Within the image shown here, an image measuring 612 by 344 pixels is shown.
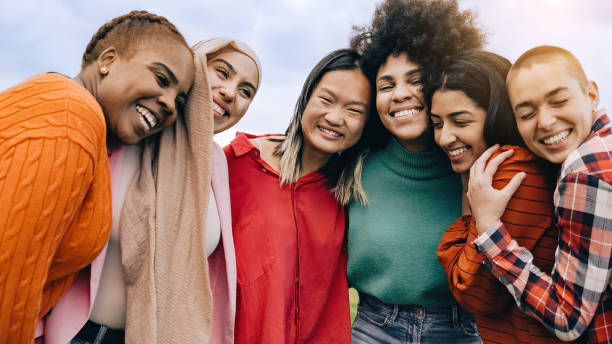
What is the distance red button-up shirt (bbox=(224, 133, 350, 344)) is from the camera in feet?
8.57

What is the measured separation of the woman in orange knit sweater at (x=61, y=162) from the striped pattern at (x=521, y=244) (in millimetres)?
1647

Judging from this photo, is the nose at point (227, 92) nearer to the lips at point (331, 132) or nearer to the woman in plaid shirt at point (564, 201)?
the lips at point (331, 132)

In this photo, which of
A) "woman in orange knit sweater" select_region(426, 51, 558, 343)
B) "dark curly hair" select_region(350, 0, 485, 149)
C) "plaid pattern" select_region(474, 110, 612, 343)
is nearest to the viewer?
"plaid pattern" select_region(474, 110, 612, 343)

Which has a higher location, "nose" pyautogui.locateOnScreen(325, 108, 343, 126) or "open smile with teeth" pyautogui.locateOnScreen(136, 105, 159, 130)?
"open smile with teeth" pyautogui.locateOnScreen(136, 105, 159, 130)

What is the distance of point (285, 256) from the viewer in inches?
106

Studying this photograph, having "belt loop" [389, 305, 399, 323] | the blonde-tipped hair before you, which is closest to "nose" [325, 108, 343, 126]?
the blonde-tipped hair

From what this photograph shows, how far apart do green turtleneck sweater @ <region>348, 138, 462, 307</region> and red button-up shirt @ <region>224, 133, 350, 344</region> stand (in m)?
0.16

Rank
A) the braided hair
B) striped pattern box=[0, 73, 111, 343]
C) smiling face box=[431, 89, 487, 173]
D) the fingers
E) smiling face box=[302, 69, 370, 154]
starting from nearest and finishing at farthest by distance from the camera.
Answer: striped pattern box=[0, 73, 111, 343], the braided hair, the fingers, smiling face box=[431, 89, 487, 173], smiling face box=[302, 69, 370, 154]

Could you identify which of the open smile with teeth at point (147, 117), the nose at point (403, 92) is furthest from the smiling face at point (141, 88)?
the nose at point (403, 92)

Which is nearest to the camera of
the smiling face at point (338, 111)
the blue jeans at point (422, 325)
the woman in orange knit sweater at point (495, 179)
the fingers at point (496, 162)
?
the woman in orange knit sweater at point (495, 179)

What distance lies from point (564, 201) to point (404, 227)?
3.64 feet

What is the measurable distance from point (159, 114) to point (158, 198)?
43 cm

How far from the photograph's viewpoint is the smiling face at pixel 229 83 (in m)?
2.77

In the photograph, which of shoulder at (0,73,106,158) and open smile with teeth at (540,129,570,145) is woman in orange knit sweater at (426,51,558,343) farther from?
shoulder at (0,73,106,158)
